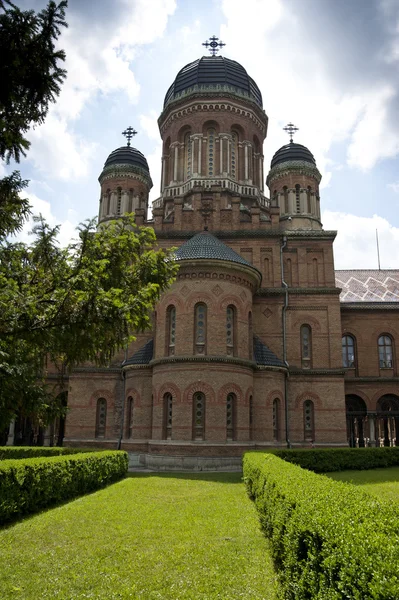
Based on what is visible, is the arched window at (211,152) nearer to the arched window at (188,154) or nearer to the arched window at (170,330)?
the arched window at (188,154)

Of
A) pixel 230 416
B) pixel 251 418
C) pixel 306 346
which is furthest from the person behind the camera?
pixel 306 346

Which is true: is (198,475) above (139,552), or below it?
above

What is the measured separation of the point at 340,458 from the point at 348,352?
11446mm

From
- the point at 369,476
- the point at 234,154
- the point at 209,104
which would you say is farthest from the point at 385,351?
the point at 209,104

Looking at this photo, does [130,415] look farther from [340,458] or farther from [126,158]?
[126,158]

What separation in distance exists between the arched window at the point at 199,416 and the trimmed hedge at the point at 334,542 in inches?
514

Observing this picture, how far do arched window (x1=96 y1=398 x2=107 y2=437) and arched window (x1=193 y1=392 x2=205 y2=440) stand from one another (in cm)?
615

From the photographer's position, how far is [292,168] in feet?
110

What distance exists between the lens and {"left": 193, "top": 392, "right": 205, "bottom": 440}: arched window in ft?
70.7

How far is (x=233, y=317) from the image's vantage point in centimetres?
2350

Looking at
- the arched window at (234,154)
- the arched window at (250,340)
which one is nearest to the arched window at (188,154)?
the arched window at (234,154)

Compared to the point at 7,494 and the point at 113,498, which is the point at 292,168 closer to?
the point at 113,498

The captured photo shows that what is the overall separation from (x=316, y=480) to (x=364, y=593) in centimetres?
524

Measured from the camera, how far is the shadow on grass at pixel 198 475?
1805 cm
